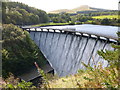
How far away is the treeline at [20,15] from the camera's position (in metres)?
56.0

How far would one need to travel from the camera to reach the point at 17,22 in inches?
2562

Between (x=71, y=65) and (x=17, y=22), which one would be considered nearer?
(x=71, y=65)

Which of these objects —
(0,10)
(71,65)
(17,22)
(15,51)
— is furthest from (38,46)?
(17,22)

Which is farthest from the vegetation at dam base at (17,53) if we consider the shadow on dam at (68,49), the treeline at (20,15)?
the treeline at (20,15)

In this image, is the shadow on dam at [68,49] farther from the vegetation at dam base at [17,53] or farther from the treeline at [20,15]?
the treeline at [20,15]

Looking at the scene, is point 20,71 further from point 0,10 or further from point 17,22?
point 17,22

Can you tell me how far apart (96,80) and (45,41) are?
3586cm

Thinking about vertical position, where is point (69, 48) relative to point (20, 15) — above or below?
below

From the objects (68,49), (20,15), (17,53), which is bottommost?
(17,53)

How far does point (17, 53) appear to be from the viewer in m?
34.9

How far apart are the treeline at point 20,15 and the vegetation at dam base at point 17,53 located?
1719 centimetres

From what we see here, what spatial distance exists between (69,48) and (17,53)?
12.8 meters

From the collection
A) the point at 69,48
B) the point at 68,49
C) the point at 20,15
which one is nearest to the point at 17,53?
the point at 68,49

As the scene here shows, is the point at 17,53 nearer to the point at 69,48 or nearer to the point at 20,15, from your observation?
the point at 69,48
